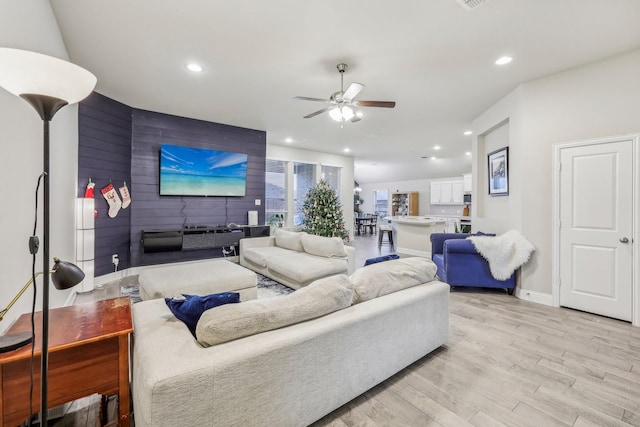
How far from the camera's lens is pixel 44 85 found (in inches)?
38.9

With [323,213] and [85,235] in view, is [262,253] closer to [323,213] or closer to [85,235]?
[323,213]

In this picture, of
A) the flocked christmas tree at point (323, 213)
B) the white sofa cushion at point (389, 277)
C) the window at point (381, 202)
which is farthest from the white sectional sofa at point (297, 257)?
the window at point (381, 202)

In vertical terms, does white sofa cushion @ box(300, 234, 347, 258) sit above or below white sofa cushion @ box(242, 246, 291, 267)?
above

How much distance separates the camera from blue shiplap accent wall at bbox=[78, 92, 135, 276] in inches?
162

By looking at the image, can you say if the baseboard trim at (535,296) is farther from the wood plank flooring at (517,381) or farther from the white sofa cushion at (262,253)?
the white sofa cushion at (262,253)

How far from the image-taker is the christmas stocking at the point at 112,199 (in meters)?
4.47

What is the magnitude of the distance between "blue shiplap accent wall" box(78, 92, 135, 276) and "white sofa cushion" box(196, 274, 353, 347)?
4.14 meters

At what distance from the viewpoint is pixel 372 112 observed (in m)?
4.97

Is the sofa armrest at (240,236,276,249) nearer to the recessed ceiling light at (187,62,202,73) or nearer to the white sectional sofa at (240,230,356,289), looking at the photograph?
the white sectional sofa at (240,230,356,289)

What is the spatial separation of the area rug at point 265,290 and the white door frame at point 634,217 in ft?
11.1

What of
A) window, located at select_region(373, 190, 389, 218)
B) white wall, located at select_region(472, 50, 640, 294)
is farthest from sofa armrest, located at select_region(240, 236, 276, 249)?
window, located at select_region(373, 190, 389, 218)

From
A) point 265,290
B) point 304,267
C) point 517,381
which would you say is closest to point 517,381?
point 517,381

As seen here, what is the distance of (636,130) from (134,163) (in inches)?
273

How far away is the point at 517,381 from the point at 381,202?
1266cm
